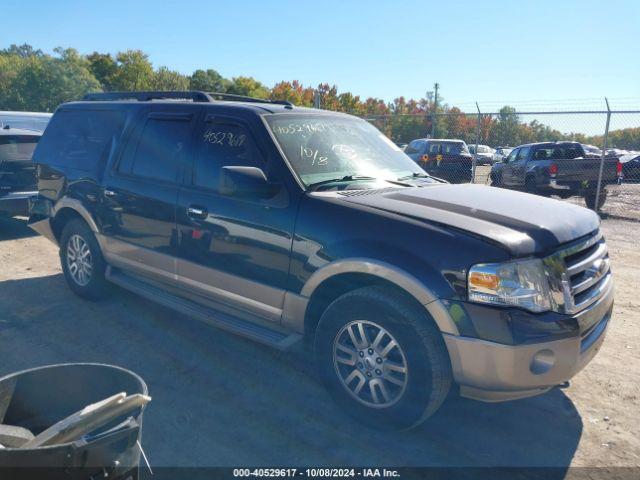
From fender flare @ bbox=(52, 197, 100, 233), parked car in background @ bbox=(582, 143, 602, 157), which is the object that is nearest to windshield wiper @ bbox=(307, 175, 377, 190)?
fender flare @ bbox=(52, 197, 100, 233)

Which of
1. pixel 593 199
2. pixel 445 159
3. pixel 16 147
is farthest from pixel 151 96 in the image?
pixel 445 159

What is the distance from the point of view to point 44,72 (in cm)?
4206

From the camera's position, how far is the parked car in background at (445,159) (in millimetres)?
16547

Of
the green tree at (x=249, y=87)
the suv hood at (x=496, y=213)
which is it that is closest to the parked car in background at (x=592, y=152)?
the suv hood at (x=496, y=213)

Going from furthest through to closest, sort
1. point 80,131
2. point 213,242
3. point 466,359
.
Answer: point 80,131, point 213,242, point 466,359

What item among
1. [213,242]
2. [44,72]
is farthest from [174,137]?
[44,72]

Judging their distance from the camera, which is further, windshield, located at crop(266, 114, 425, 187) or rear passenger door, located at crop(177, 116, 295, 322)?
windshield, located at crop(266, 114, 425, 187)

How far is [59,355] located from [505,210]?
135 inches

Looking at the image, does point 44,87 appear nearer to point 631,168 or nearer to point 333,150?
point 631,168

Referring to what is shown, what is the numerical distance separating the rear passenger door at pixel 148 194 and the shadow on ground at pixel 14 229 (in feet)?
13.9

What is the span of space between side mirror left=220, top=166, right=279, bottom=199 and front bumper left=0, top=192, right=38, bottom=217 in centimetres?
554

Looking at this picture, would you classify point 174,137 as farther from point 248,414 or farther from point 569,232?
point 569,232

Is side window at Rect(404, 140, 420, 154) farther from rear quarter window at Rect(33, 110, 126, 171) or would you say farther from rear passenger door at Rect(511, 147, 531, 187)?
rear quarter window at Rect(33, 110, 126, 171)

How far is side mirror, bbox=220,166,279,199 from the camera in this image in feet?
11.6
